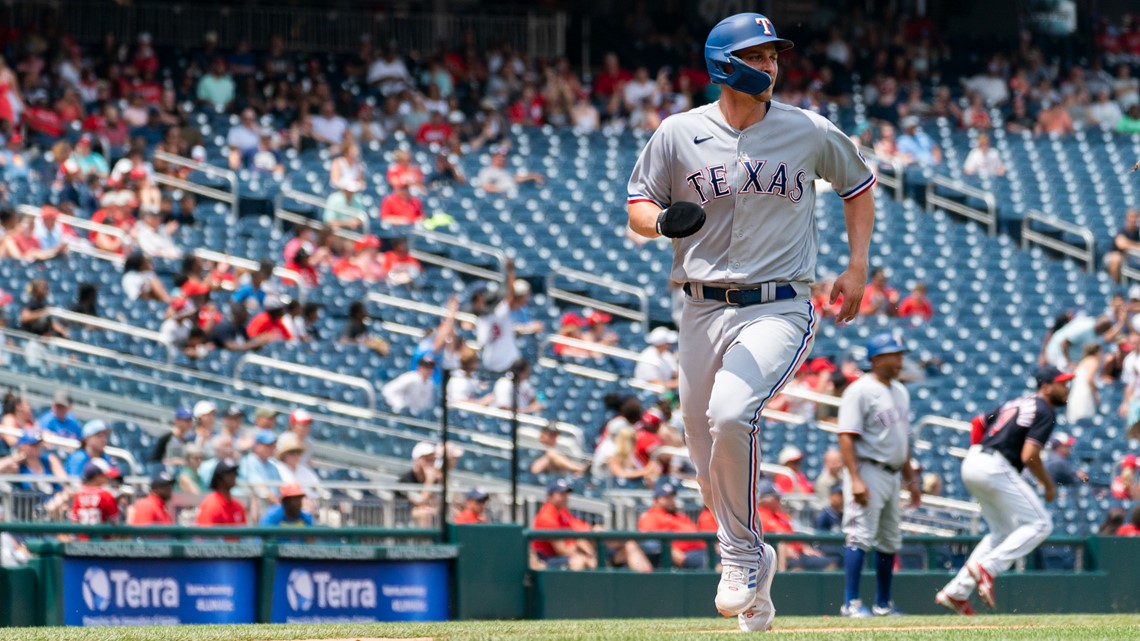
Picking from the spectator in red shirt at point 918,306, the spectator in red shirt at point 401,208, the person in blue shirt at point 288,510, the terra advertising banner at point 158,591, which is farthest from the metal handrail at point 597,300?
the terra advertising banner at point 158,591

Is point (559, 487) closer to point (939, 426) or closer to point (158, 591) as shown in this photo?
point (158, 591)

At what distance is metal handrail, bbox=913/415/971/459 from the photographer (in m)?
14.0

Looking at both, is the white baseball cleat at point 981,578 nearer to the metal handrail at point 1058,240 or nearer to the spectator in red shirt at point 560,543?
the spectator in red shirt at point 560,543

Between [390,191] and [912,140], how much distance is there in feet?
22.3

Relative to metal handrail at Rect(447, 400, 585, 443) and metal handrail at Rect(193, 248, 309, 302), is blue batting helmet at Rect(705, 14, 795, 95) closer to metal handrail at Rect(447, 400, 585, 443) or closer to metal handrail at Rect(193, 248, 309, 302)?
metal handrail at Rect(447, 400, 585, 443)

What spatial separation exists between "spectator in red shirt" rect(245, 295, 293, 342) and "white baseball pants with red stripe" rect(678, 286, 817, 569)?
8.97 metres

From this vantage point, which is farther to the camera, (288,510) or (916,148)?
(916,148)

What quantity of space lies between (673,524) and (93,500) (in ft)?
12.0

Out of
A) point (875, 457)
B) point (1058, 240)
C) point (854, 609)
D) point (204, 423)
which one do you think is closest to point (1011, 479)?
point (875, 457)

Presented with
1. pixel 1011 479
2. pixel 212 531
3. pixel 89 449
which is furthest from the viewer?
pixel 89 449

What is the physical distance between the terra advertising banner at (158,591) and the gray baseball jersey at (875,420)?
3299 millimetres

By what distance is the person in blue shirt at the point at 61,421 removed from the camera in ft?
39.3

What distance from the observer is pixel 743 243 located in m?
5.60

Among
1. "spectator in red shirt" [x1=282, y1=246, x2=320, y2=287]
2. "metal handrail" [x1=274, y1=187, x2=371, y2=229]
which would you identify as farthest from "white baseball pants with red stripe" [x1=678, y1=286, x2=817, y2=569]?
"metal handrail" [x1=274, y1=187, x2=371, y2=229]
